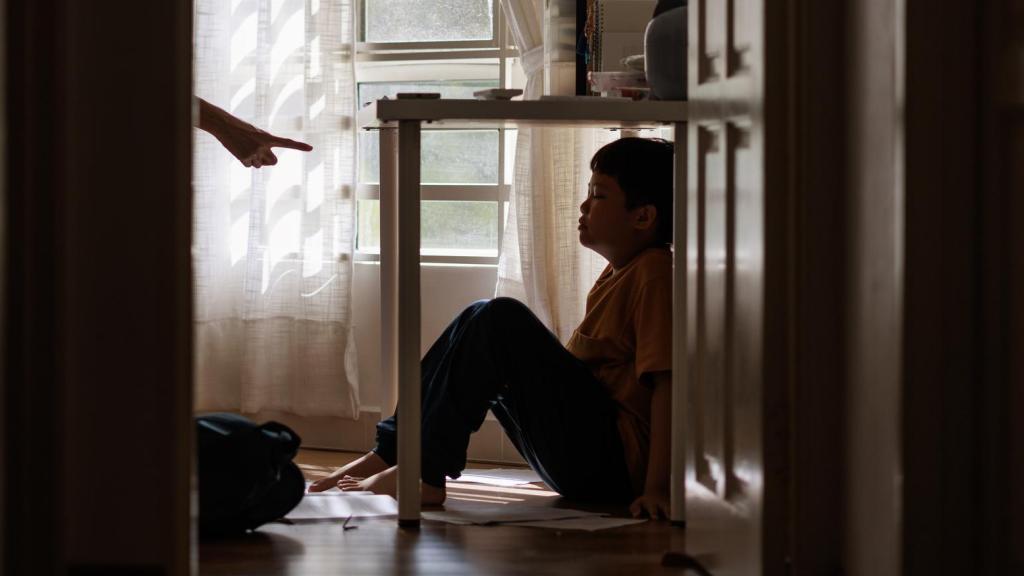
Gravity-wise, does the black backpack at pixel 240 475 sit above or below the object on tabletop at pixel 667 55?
below

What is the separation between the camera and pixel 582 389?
2133mm

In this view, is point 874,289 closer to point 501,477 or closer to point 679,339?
point 679,339

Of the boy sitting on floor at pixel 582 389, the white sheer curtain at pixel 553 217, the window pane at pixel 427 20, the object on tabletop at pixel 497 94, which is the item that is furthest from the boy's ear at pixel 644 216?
the window pane at pixel 427 20

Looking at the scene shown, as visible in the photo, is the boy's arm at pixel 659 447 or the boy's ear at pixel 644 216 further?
the boy's ear at pixel 644 216

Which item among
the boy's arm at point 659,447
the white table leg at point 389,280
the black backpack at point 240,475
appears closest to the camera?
the black backpack at point 240,475

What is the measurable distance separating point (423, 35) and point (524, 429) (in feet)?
3.86

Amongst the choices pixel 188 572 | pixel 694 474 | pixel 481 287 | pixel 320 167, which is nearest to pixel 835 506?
pixel 694 474

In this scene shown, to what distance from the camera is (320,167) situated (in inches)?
115

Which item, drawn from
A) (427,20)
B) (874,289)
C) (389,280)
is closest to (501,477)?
(389,280)

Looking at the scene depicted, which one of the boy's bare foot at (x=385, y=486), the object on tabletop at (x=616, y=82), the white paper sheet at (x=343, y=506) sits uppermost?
the object on tabletop at (x=616, y=82)

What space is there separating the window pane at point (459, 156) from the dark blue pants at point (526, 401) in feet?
2.68

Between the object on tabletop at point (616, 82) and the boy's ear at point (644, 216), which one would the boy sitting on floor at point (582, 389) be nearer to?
the boy's ear at point (644, 216)

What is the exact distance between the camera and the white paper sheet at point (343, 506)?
6.64 feet

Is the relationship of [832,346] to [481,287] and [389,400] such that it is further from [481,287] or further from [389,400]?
[481,287]
